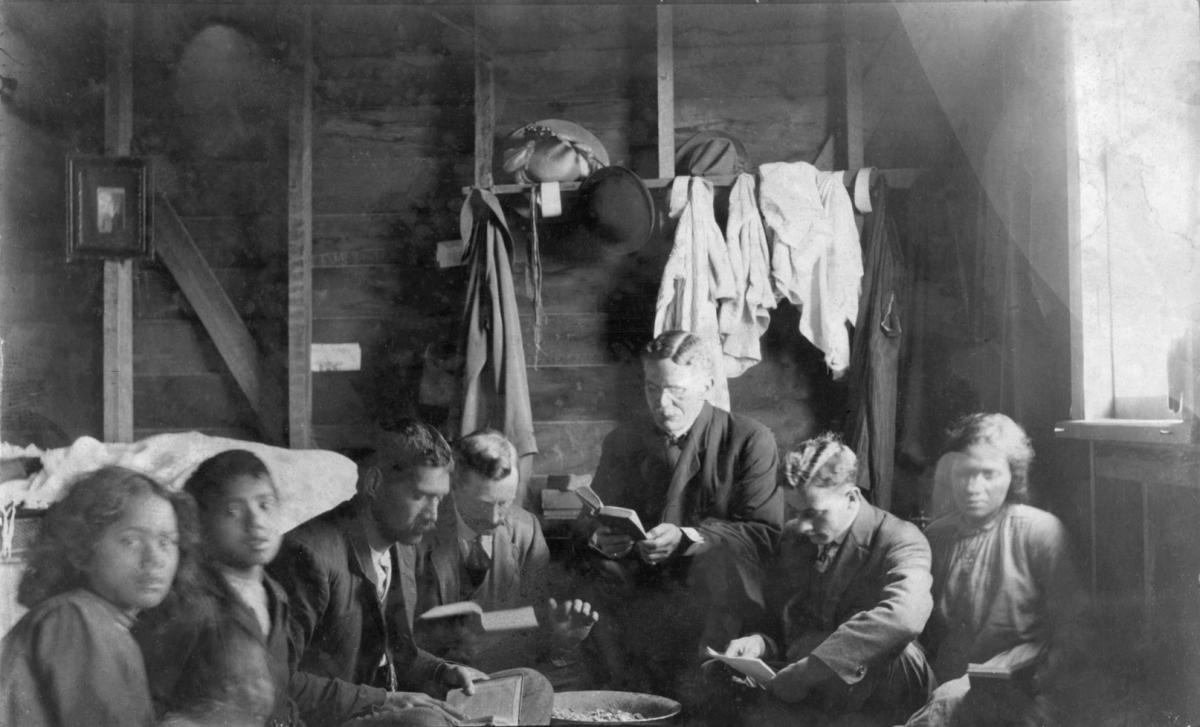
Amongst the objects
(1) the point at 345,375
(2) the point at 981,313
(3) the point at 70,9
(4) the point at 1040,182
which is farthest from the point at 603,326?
(3) the point at 70,9

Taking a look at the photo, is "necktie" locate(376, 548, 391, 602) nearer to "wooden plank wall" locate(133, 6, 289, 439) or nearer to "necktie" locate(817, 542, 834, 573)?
"wooden plank wall" locate(133, 6, 289, 439)

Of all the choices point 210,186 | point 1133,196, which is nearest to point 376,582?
point 210,186

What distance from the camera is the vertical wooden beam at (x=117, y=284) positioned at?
2.51 m

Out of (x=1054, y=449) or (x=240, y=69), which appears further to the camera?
(x=240, y=69)

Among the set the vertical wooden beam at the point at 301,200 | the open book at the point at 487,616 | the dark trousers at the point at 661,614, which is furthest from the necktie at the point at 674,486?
the vertical wooden beam at the point at 301,200

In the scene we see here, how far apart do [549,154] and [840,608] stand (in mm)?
1401

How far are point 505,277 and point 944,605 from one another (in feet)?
4.58

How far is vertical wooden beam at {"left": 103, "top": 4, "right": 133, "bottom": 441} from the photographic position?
8.25 ft

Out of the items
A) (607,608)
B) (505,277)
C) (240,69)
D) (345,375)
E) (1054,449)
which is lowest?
(607,608)

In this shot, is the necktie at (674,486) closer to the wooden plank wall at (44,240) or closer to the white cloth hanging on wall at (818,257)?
the white cloth hanging on wall at (818,257)

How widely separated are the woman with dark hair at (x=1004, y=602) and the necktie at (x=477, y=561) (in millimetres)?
1124

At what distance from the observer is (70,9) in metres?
2.53

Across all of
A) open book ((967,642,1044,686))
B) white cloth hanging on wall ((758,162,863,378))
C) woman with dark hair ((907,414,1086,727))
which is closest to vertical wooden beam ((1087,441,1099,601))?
woman with dark hair ((907,414,1086,727))

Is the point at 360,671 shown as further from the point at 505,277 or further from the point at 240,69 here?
the point at 240,69
